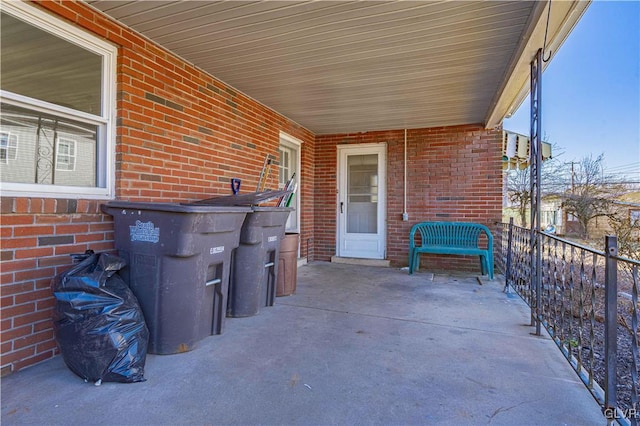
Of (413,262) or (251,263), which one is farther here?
(413,262)

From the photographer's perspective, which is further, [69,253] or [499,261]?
[499,261]

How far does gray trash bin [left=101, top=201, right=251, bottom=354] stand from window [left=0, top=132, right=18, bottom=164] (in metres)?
0.59

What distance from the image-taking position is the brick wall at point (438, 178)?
550 cm

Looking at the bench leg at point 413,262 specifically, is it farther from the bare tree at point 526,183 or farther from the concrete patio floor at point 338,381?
the bare tree at point 526,183

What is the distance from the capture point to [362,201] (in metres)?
6.38

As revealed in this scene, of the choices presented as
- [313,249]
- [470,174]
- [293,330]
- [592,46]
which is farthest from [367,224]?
[592,46]

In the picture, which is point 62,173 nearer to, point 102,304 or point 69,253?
point 69,253

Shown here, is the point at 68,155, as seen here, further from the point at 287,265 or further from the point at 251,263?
the point at 287,265

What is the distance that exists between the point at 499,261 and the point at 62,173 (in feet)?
18.8

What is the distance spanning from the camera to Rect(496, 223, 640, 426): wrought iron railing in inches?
62.6

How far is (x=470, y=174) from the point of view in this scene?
5.60 metres

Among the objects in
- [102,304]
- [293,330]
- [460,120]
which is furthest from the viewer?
[460,120]

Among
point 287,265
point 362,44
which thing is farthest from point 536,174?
point 287,265

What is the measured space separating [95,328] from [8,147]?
4.29 ft
